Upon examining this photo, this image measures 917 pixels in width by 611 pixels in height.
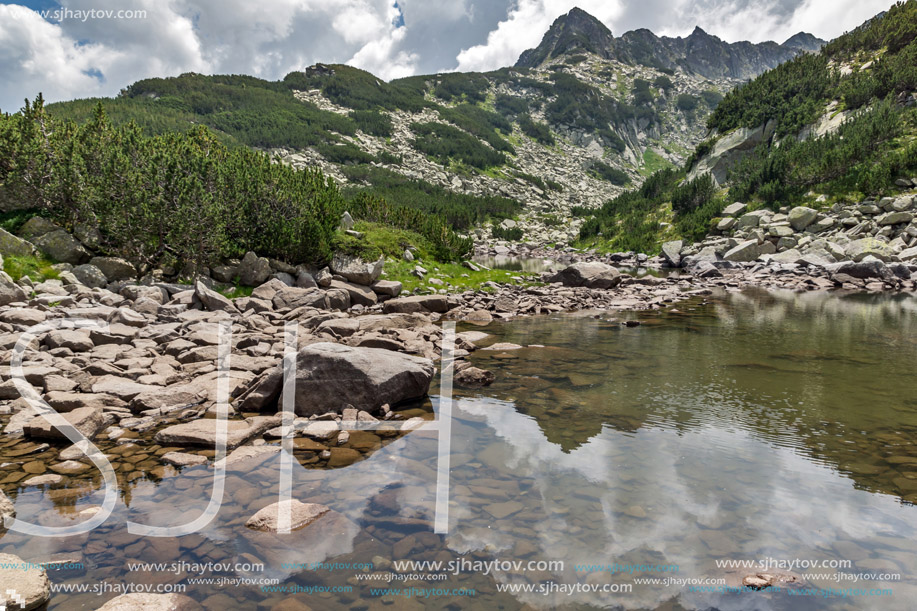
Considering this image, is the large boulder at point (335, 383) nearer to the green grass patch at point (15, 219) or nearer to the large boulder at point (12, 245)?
the large boulder at point (12, 245)

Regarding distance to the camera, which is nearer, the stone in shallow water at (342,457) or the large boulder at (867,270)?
the stone in shallow water at (342,457)

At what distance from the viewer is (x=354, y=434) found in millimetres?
7477

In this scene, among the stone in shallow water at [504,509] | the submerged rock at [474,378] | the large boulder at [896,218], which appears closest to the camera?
the stone in shallow water at [504,509]

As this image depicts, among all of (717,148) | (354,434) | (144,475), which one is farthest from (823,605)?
(717,148)

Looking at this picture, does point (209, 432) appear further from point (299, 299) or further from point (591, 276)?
point (591, 276)

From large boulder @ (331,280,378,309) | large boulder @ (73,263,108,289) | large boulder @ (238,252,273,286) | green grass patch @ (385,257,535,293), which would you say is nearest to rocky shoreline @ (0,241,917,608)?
large boulder @ (331,280,378,309)

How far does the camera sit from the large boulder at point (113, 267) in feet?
57.9

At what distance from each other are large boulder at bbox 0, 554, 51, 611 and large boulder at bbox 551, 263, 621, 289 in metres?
28.1

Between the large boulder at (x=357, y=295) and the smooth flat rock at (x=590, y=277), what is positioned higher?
the smooth flat rock at (x=590, y=277)

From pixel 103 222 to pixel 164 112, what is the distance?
114m

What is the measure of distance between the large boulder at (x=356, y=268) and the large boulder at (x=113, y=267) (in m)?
8.51

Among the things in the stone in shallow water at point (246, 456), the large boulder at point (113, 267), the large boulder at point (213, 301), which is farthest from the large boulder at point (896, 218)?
the large boulder at point (113, 267)

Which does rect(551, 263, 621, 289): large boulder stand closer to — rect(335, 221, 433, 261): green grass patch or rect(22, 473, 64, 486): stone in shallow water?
rect(335, 221, 433, 261): green grass patch

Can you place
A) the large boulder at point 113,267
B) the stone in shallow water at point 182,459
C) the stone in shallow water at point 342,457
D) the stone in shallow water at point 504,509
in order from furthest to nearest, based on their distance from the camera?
the large boulder at point 113,267 → the stone in shallow water at point 342,457 → the stone in shallow water at point 182,459 → the stone in shallow water at point 504,509
